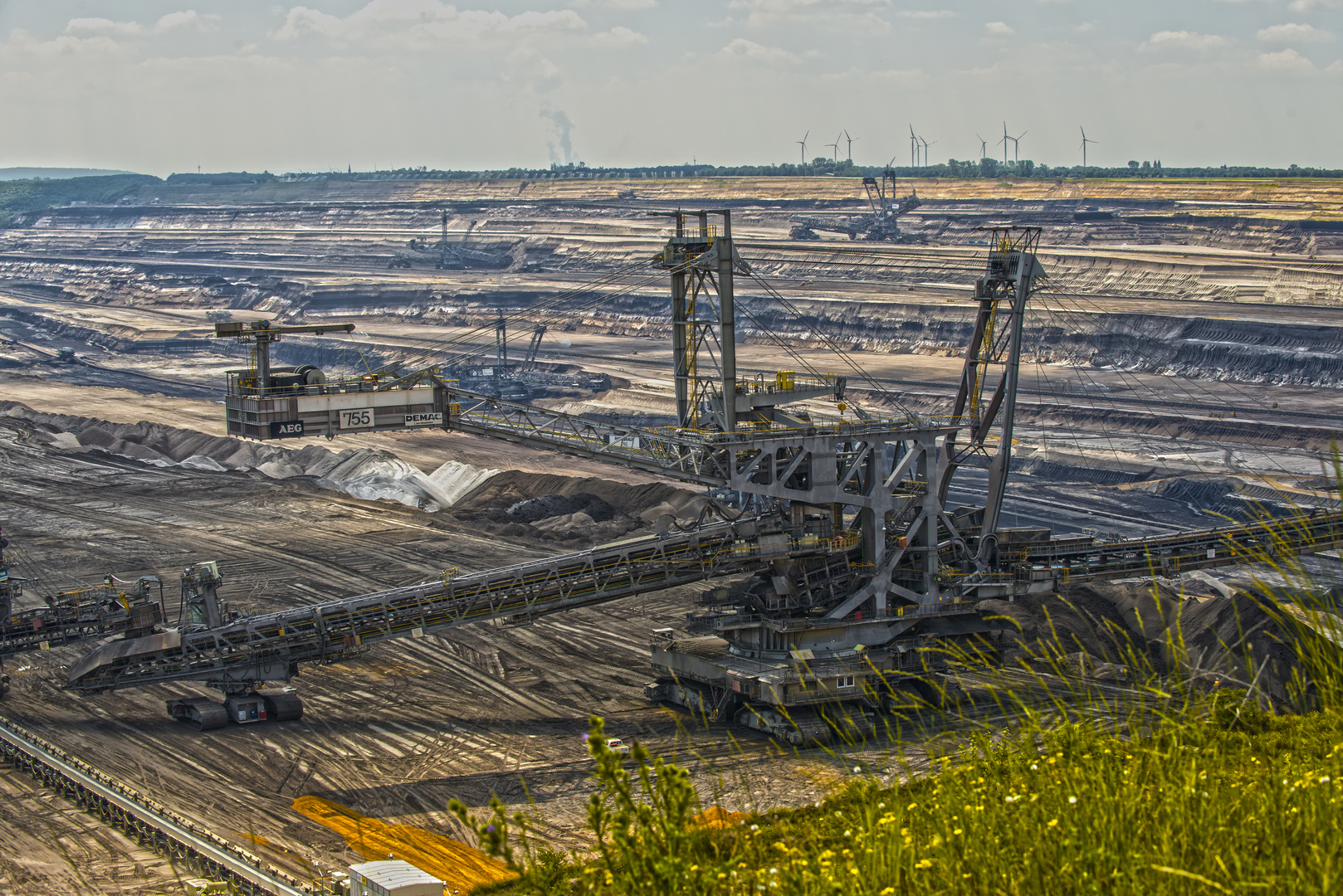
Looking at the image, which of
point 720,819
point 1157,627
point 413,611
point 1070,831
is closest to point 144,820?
point 413,611

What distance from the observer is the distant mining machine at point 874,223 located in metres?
156

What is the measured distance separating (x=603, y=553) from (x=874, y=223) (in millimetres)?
125645

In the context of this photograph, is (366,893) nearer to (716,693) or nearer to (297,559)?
(716,693)

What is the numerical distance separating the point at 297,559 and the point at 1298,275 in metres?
85.7

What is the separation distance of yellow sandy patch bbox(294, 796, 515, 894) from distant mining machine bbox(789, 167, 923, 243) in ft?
428

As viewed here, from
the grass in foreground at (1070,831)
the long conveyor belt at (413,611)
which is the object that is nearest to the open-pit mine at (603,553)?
the long conveyor belt at (413,611)

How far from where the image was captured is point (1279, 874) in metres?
8.26

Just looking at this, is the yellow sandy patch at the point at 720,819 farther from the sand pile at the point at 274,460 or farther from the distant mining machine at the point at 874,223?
the distant mining machine at the point at 874,223

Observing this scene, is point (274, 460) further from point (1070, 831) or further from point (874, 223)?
point (874, 223)

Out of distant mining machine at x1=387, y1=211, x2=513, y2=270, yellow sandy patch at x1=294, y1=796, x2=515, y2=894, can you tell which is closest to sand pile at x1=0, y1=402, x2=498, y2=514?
yellow sandy patch at x1=294, y1=796, x2=515, y2=894

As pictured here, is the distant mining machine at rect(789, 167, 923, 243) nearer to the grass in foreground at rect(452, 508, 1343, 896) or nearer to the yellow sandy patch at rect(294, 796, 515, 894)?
the yellow sandy patch at rect(294, 796, 515, 894)

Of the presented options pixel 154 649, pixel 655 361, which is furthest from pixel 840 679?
pixel 655 361

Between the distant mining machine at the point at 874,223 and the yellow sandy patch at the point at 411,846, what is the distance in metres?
131

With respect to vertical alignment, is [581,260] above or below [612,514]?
above
